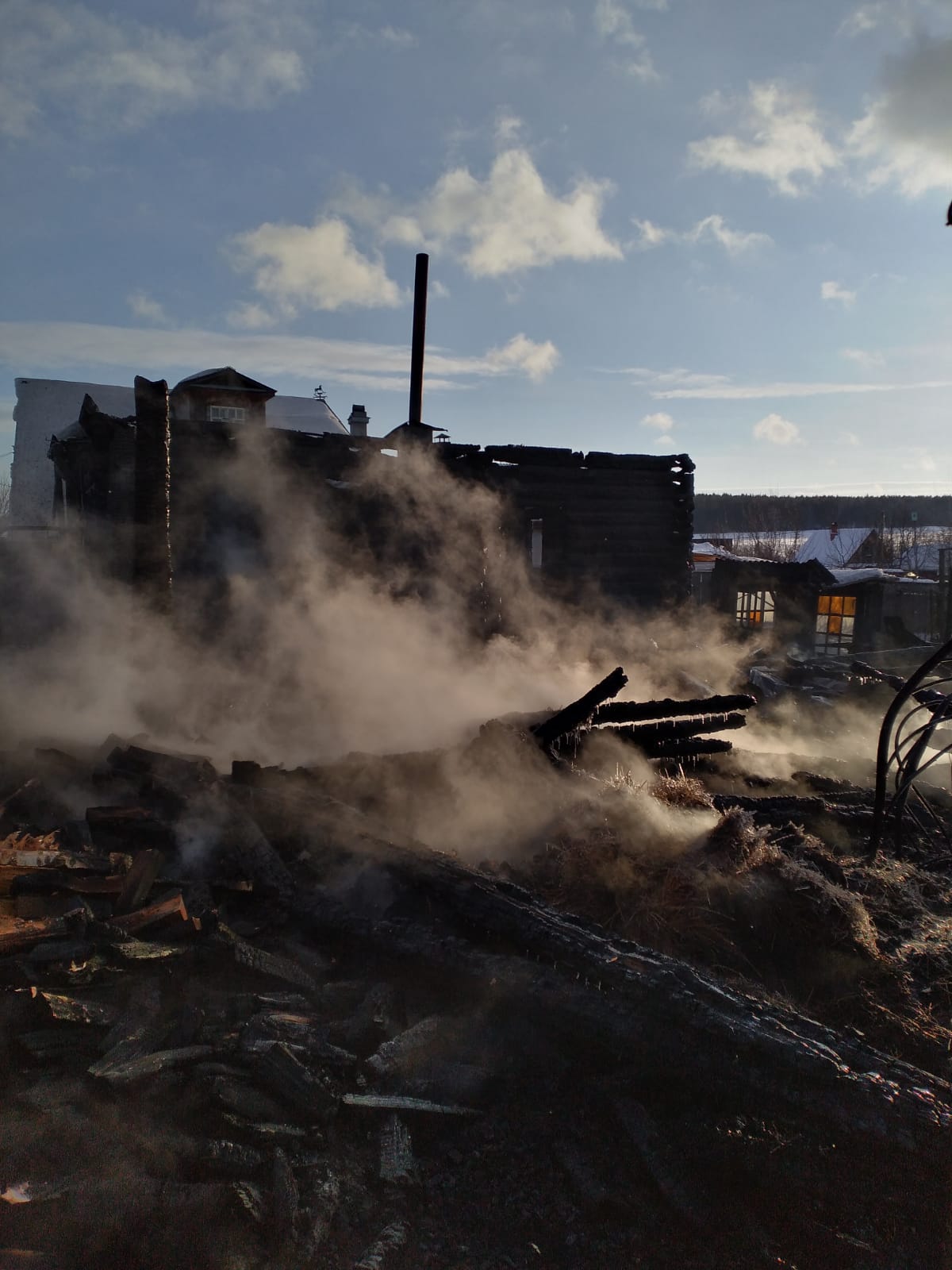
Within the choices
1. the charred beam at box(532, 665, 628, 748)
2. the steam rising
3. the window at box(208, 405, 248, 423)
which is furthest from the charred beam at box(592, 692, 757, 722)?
the window at box(208, 405, 248, 423)

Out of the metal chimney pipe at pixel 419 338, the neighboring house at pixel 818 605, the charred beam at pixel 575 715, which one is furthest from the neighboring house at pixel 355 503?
the neighboring house at pixel 818 605

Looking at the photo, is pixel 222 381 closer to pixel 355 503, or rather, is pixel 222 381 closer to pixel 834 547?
pixel 355 503

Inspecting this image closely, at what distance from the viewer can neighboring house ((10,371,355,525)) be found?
28.8 metres

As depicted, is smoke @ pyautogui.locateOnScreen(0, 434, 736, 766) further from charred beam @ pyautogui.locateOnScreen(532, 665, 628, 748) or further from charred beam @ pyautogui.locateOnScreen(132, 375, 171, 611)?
charred beam @ pyautogui.locateOnScreen(532, 665, 628, 748)

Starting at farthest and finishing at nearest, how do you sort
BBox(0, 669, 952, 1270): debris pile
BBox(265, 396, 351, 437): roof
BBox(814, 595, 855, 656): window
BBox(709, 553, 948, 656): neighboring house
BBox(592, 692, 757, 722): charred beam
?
BBox(265, 396, 351, 437): roof < BBox(814, 595, 855, 656): window < BBox(709, 553, 948, 656): neighboring house < BBox(592, 692, 757, 722): charred beam < BBox(0, 669, 952, 1270): debris pile

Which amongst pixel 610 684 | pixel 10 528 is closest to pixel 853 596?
pixel 610 684

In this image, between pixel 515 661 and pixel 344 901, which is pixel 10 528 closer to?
pixel 515 661

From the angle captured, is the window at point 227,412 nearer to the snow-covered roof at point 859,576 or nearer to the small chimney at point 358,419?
the small chimney at point 358,419

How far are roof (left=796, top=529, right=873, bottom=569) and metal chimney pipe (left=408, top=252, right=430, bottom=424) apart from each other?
31.8 metres

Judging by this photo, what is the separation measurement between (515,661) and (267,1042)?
29.0ft

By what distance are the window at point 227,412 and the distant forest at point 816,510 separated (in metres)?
51.5

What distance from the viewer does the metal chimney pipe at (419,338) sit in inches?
656

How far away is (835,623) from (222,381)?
20084mm

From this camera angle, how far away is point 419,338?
56.1 feet
